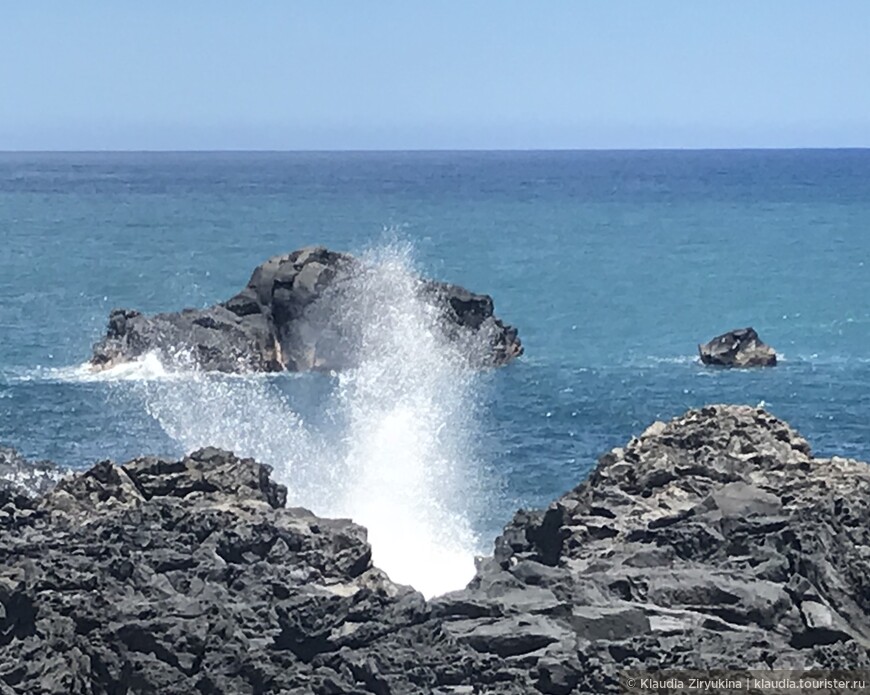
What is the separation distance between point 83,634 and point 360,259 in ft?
145

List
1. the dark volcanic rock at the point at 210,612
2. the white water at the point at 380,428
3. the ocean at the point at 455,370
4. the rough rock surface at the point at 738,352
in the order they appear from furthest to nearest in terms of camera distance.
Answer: the rough rock surface at the point at 738,352 < the ocean at the point at 455,370 < the white water at the point at 380,428 < the dark volcanic rock at the point at 210,612

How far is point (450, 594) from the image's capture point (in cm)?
2333

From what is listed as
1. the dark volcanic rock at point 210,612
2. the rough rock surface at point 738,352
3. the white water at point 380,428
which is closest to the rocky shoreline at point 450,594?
the dark volcanic rock at point 210,612

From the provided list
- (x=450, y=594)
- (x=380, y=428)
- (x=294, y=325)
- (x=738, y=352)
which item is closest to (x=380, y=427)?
(x=380, y=428)

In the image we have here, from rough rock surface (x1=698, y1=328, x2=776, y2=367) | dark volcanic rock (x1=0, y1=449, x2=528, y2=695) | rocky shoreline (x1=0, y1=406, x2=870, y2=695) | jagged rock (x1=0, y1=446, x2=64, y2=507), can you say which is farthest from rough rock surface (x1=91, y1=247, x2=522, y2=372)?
dark volcanic rock (x1=0, y1=449, x2=528, y2=695)

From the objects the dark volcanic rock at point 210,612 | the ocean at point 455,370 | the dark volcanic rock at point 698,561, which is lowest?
the ocean at point 455,370

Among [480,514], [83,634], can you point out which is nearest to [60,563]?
[83,634]

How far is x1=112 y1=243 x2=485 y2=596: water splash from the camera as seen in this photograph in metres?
37.1

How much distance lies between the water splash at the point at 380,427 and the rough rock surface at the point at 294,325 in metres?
0.24

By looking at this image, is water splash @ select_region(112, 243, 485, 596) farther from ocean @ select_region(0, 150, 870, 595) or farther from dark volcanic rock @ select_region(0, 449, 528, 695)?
dark volcanic rock @ select_region(0, 449, 528, 695)

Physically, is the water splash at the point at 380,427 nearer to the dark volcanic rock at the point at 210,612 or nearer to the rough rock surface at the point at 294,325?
the rough rock surface at the point at 294,325

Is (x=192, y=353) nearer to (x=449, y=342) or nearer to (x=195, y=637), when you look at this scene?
(x=449, y=342)

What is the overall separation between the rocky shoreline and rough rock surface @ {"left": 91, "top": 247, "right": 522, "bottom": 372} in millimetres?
30705

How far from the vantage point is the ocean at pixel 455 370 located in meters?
42.7
